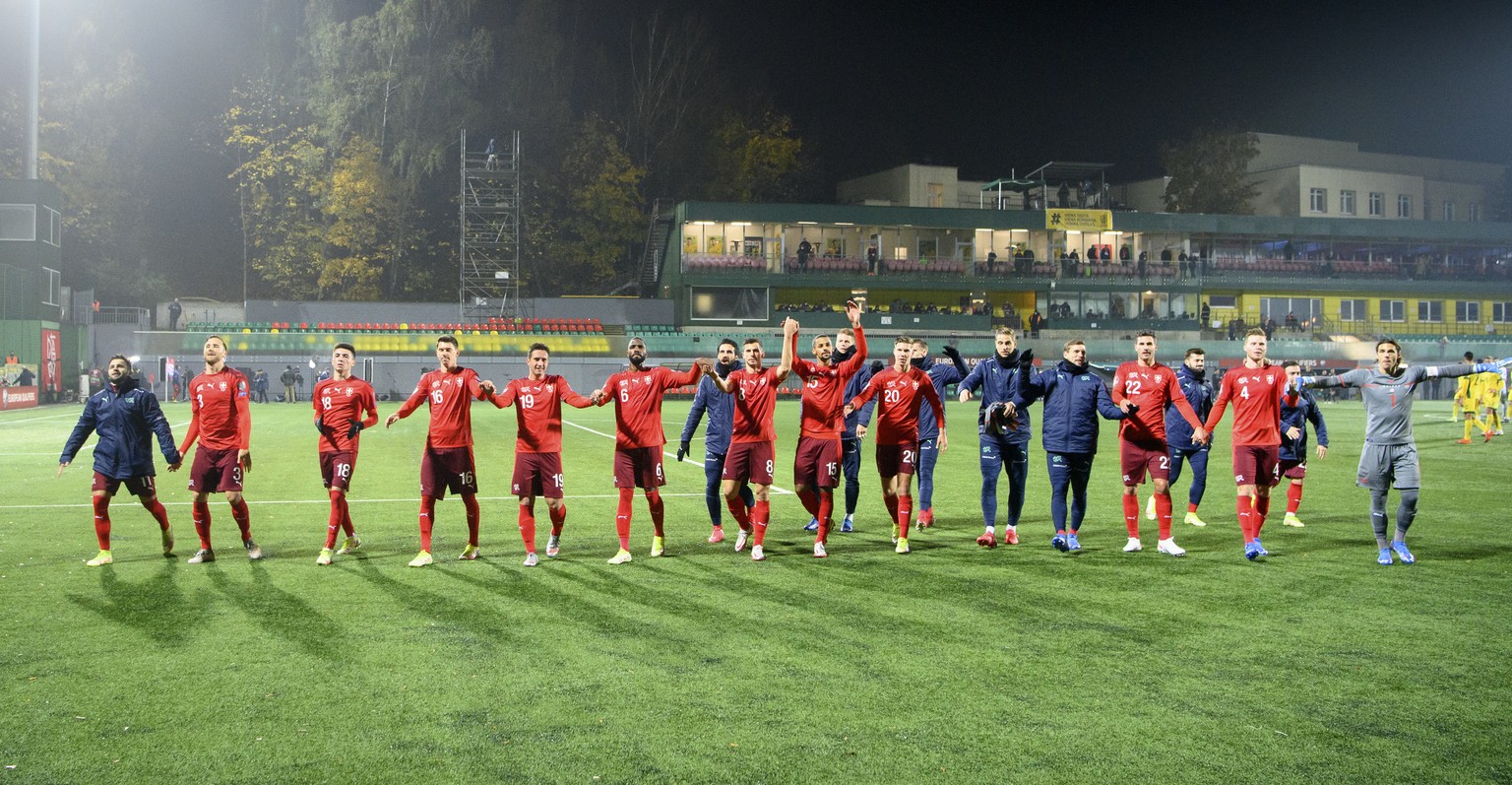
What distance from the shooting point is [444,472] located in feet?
33.1

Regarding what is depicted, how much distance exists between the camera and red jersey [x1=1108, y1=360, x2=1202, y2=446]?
10.7 m

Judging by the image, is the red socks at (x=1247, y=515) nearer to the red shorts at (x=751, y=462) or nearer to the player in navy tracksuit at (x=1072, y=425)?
the player in navy tracksuit at (x=1072, y=425)

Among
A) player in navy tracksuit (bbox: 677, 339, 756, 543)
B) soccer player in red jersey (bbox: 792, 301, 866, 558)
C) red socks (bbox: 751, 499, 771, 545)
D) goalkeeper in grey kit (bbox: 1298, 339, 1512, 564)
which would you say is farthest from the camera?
player in navy tracksuit (bbox: 677, 339, 756, 543)

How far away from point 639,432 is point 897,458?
2.55 m

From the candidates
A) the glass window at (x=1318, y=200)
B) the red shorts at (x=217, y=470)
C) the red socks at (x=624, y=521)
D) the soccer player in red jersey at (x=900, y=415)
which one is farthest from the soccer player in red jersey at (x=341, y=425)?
the glass window at (x=1318, y=200)

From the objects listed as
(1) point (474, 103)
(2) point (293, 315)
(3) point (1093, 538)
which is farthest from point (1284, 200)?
(3) point (1093, 538)

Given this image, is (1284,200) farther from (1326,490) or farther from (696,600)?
(696,600)

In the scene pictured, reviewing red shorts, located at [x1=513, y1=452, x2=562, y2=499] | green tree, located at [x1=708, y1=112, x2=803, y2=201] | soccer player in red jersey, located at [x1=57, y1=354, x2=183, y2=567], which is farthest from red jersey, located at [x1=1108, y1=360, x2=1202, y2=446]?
green tree, located at [x1=708, y1=112, x2=803, y2=201]

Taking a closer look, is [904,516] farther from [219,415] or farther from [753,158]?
[753,158]

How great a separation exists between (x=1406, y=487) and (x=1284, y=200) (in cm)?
7295

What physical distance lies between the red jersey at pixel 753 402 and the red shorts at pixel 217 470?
4641 mm

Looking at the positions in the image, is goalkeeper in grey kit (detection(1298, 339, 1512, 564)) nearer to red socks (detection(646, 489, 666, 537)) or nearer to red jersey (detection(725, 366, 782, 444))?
red jersey (detection(725, 366, 782, 444))

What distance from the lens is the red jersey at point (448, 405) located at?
1002cm

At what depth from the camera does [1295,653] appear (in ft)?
22.2
